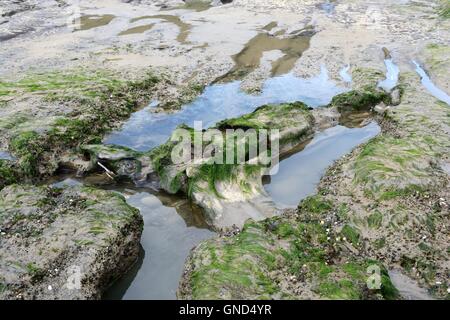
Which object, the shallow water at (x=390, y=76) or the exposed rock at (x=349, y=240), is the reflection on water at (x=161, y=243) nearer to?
the exposed rock at (x=349, y=240)

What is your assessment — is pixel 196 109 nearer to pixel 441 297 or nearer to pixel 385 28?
pixel 441 297

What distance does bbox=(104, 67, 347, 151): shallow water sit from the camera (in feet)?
36.2

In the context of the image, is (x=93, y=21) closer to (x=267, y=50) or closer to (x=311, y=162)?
(x=267, y=50)

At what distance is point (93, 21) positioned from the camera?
20781mm

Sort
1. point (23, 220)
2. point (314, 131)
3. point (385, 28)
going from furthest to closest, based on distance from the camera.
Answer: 1. point (385, 28)
2. point (314, 131)
3. point (23, 220)

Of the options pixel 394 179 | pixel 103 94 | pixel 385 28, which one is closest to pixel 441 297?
pixel 394 179

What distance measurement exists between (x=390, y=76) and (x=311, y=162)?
21.5 feet

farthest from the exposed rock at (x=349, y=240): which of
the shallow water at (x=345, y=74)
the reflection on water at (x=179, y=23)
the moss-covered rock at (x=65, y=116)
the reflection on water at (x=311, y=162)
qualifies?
the reflection on water at (x=179, y=23)

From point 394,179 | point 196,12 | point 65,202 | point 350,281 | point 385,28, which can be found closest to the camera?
point 350,281

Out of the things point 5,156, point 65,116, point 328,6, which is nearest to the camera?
point 5,156

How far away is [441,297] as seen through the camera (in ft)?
19.4

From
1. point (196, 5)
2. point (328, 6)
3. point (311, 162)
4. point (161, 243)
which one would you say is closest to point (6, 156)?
point (161, 243)

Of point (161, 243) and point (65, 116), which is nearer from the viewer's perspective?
point (161, 243)

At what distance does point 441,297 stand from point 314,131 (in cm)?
581
